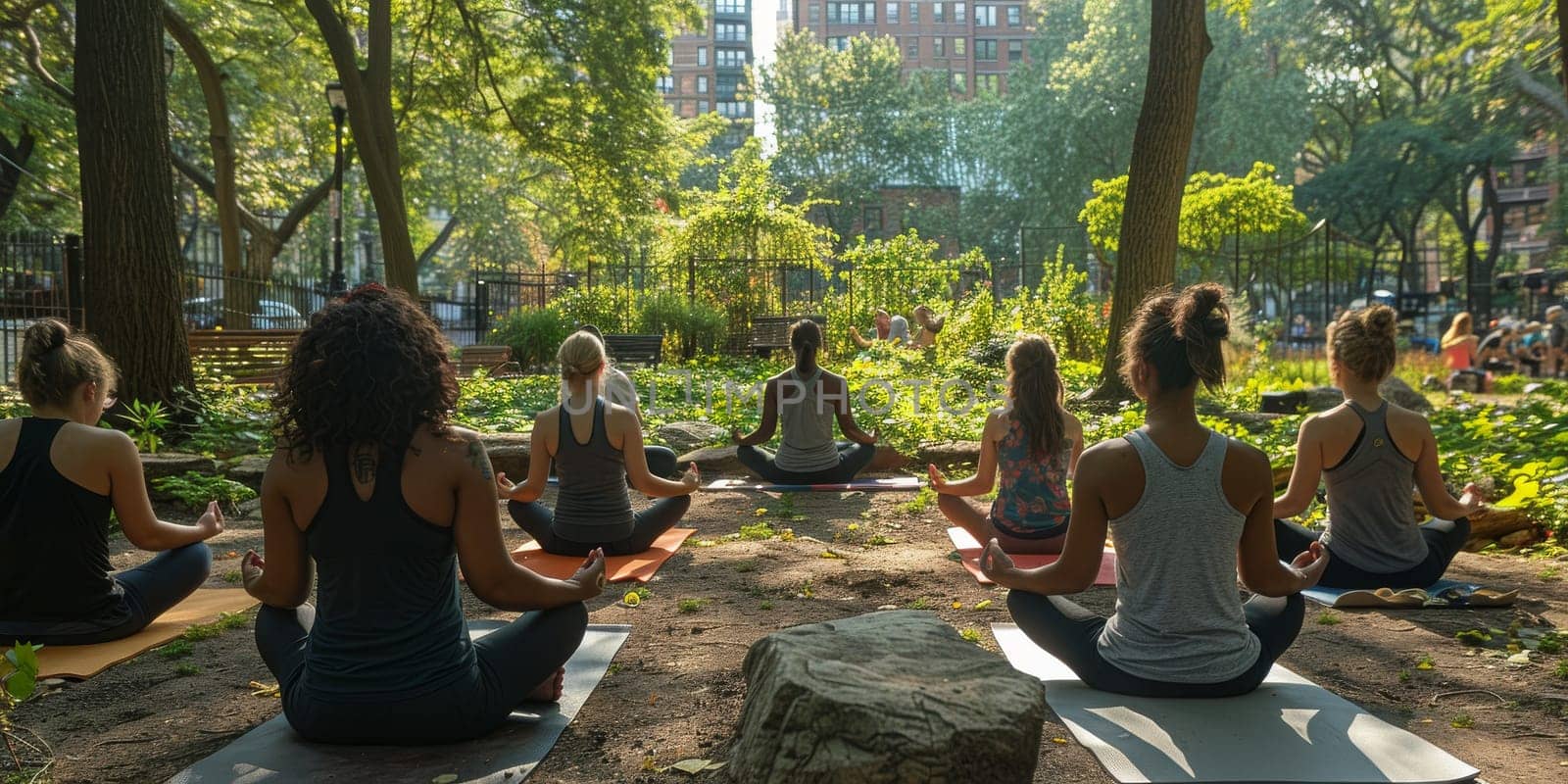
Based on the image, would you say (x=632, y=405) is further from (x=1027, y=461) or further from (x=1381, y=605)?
(x=1381, y=605)

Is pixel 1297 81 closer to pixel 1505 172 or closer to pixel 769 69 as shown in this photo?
pixel 1505 172

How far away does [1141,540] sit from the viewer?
323cm

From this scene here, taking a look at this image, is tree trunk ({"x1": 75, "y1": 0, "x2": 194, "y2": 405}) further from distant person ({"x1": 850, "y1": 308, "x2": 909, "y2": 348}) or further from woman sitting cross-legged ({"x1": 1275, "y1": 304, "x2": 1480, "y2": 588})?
distant person ({"x1": 850, "y1": 308, "x2": 909, "y2": 348})

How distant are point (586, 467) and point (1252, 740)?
12.5 feet

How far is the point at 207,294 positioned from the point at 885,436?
2291 cm

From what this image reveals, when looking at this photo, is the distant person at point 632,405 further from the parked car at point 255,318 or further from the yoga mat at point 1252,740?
the parked car at point 255,318

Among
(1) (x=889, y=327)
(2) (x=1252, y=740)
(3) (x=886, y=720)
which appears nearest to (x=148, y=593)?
(3) (x=886, y=720)

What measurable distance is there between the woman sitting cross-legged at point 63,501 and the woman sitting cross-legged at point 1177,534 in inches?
131

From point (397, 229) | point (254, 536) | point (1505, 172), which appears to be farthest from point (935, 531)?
point (1505, 172)

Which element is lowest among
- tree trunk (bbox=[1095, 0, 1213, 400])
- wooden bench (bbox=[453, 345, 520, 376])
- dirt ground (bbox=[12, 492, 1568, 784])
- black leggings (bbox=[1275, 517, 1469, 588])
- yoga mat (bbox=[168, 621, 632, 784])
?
dirt ground (bbox=[12, 492, 1568, 784])

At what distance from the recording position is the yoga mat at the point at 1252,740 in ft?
9.34

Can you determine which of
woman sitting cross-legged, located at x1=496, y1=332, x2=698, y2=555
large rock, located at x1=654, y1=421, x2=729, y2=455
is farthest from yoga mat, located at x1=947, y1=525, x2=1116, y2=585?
large rock, located at x1=654, y1=421, x2=729, y2=455

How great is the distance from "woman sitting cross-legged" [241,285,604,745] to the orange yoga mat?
238cm

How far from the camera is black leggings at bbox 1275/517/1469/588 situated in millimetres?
5000
